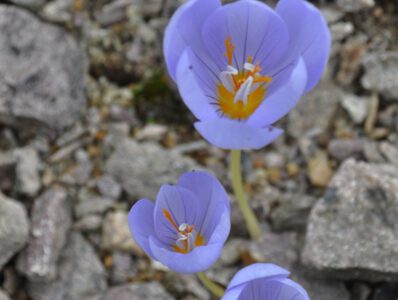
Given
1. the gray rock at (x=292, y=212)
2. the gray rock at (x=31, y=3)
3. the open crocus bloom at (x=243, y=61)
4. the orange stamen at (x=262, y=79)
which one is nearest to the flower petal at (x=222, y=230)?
the open crocus bloom at (x=243, y=61)

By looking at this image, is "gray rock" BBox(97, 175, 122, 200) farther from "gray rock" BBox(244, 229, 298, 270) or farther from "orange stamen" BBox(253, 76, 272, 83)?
"orange stamen" BBox(253, 76, 272, 83)

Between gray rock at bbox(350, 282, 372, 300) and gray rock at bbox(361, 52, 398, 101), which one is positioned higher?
gray rock at bbox(361, 52, 398, 101)

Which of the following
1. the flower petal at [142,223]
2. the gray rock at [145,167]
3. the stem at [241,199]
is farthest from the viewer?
the gray rock at [145,167]

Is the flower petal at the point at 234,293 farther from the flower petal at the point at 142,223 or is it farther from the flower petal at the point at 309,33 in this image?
the flower petal at the point at 309,33

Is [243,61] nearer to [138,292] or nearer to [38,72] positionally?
[138,292]

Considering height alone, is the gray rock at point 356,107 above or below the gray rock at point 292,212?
above

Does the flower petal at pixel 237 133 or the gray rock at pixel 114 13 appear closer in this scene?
the flower petal at pixel 237 133

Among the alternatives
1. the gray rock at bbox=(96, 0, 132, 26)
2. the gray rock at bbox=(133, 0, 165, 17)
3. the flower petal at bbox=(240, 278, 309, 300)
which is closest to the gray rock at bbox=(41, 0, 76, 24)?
the gray rock at bbox=(96, 0, 132, 26)
